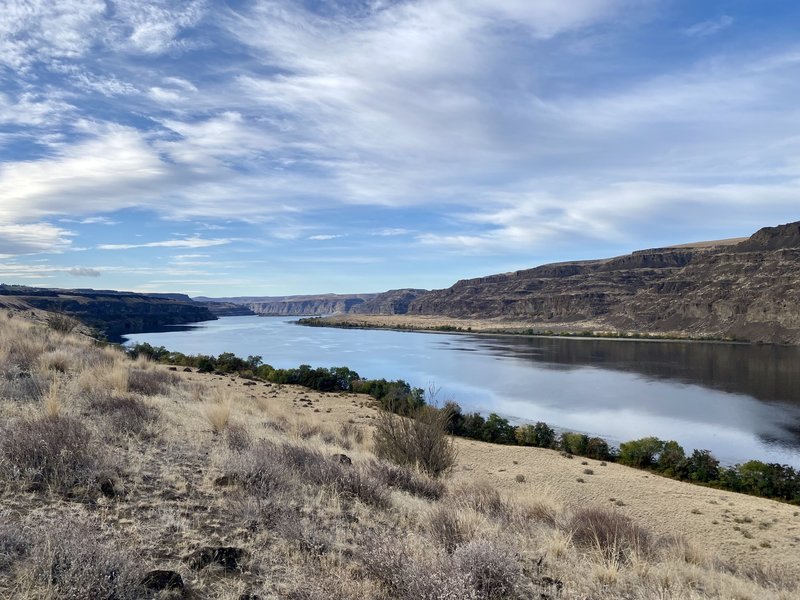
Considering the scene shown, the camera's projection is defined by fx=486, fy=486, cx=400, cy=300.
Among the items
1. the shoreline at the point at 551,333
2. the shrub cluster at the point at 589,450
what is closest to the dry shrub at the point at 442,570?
the shrub cluster at the point at 589,450

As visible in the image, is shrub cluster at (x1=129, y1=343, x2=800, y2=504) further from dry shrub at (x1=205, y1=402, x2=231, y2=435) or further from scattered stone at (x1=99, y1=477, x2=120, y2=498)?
scattered stone at (x1=99, y1=477, x2=120, y2=498)

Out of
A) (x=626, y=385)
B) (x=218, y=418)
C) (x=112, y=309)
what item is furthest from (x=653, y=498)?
(x=112, y=309)

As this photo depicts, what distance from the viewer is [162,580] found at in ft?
10.7

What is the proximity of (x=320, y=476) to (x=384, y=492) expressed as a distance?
84 centimetres

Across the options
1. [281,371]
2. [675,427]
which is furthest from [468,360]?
[675,427]

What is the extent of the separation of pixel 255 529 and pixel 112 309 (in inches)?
5772

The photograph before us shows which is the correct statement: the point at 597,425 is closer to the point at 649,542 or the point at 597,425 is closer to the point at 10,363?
the point at 649,542

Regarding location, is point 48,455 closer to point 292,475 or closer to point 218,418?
point 292,475

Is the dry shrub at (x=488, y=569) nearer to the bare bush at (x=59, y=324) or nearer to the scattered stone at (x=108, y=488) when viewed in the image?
the scattered stone at (x=108, y=488)

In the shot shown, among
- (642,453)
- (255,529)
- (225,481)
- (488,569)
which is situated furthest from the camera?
(642,453)

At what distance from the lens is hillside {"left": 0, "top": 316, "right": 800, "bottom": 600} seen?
3.36m

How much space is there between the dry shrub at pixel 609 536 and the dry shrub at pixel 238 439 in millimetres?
4506

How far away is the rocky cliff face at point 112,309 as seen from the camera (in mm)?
104131

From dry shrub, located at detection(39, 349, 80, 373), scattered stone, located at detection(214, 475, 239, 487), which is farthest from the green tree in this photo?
dry shrub, located at detection(39, 349, 80, 373)
